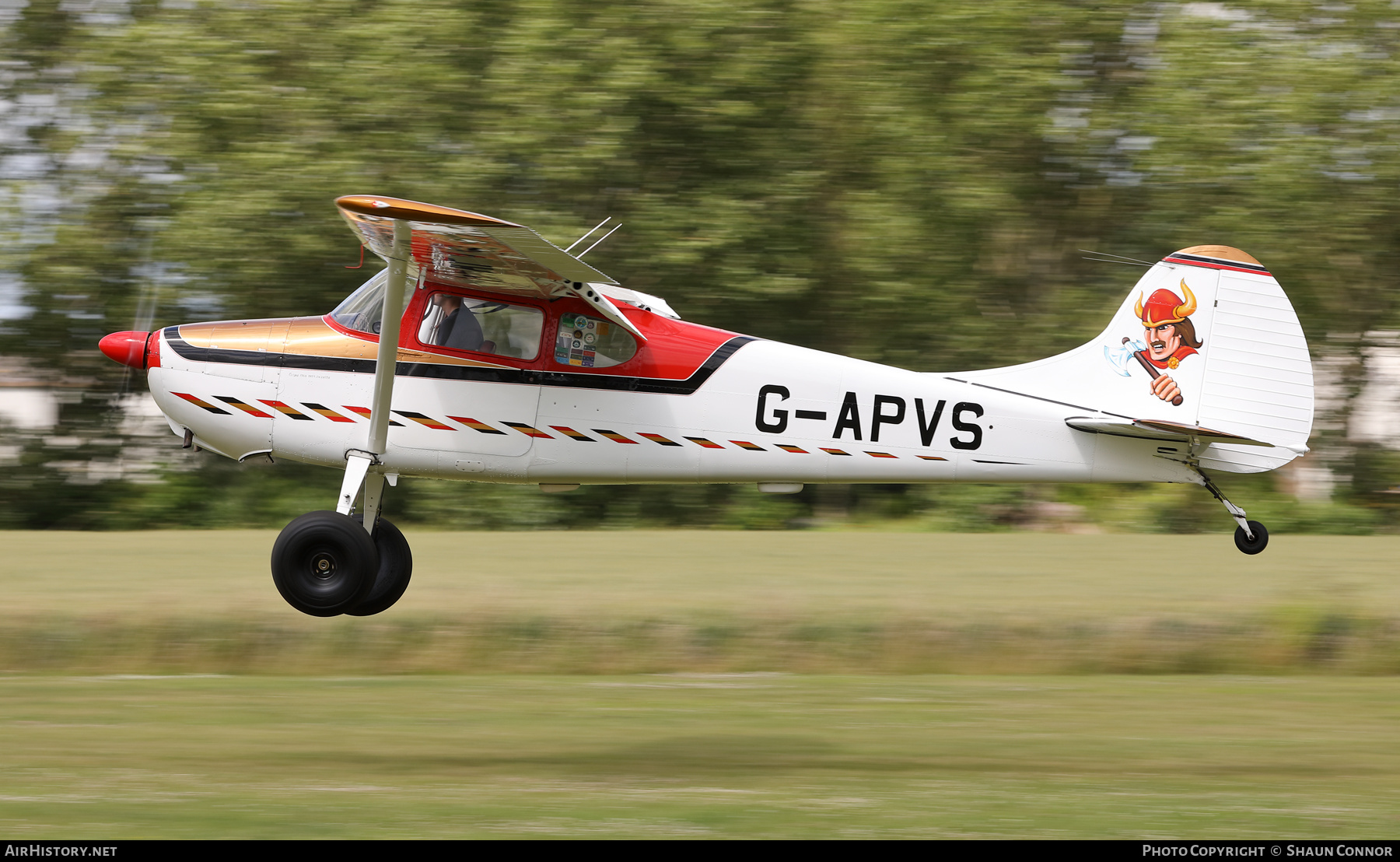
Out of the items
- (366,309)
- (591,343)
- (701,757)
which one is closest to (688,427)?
(591,343)

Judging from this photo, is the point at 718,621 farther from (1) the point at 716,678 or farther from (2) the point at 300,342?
(2) the point at 300,342

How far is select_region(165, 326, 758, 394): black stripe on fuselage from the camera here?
995 cm

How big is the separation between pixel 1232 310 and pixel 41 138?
1852 centimetres

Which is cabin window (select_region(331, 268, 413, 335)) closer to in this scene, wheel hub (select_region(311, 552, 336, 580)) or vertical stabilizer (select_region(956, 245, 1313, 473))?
wheel hub (select_region(311, 552, 336, 580))

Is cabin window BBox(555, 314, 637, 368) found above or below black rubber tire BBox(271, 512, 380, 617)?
above

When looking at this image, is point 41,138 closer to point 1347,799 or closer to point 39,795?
point 39,795

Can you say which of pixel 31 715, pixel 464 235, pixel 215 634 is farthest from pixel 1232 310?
pixel 31 715

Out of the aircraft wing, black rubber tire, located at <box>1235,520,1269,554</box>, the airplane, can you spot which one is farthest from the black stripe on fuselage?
black rubber tire, located at <box>1235,520,1269,554</box>

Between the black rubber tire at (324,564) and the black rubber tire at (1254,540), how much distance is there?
6479mm

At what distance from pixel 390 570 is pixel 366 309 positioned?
2009mm

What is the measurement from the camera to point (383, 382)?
31.3ft

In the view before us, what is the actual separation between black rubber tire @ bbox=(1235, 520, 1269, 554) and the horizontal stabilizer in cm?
67

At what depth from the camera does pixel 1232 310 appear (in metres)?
10.9

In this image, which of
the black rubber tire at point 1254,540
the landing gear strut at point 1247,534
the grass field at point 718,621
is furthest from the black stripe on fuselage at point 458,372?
the grass field at point 718,621
